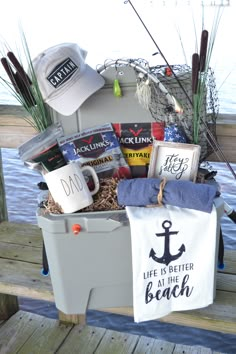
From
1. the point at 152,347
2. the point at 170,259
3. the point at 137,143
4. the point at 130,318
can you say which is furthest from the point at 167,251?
the point at 130,318

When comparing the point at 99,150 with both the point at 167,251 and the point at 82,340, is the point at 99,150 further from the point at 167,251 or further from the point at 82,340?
the point at 82,340

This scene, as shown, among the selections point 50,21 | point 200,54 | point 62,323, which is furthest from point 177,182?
point 50,21

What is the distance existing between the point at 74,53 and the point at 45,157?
1.09ft

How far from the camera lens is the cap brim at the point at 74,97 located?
1.37m

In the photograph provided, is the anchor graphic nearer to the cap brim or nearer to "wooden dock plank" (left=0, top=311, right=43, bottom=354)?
the cap brim

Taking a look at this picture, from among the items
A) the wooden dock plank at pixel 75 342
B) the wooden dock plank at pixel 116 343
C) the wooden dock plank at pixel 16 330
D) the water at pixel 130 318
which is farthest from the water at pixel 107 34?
the wooden dock plank at pixel 116 343

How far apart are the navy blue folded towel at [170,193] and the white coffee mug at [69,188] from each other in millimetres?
97

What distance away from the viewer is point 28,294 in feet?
5.08

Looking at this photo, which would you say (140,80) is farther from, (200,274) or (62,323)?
(62,323)

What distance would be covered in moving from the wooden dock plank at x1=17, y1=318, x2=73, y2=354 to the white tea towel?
0.94 meters

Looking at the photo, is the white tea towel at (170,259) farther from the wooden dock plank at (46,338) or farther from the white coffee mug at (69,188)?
the wooden dock plank at (46,338)

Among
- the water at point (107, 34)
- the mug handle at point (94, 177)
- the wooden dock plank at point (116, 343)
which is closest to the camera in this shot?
the mug handle at point (94, 177)

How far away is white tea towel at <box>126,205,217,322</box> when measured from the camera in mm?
1205

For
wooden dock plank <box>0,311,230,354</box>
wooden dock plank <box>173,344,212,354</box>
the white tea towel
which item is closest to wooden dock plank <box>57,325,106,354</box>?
wooden dock plank <box>0,311,230,354</box>
